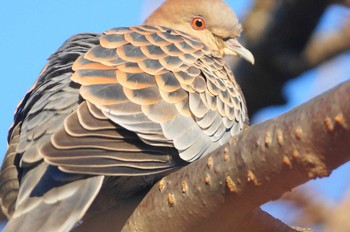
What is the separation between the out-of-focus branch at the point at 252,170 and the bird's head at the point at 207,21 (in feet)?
6.69

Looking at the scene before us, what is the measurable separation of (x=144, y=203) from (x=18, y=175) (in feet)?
2.06

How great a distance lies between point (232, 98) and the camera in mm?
4355

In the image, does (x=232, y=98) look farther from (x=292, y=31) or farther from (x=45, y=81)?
(x=45, y=81)

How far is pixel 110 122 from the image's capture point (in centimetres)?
349

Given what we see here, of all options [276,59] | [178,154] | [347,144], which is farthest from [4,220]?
[347,144]

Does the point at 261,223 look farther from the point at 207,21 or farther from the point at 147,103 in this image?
the point at 207,21

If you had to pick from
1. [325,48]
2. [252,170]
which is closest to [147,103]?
[252,170]

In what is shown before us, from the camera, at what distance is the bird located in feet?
10.9

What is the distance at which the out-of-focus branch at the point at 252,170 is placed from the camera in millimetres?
2576

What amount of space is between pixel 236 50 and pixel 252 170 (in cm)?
225

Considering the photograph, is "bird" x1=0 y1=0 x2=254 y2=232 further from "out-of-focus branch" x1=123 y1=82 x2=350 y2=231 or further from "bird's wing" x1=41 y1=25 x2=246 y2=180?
"out-of-focus branch" x1=123 y1=82 x2=350 y2=231

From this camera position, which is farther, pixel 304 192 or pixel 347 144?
pixel 304 192

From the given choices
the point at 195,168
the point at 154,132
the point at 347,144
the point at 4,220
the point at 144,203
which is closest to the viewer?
the point at 347,144

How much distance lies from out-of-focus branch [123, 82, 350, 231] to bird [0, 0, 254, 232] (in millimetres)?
260
